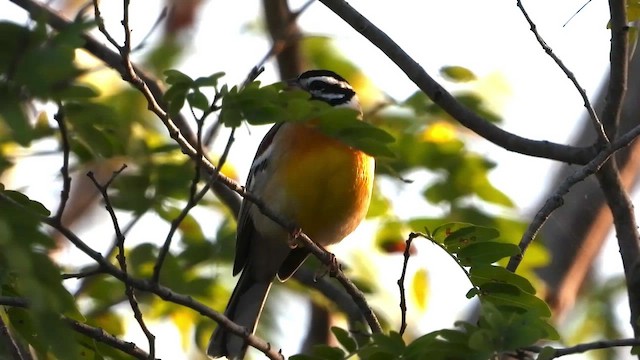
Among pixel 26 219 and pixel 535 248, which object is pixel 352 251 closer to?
pixel 535 248

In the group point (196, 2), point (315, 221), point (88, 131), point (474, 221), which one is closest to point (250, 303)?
point (315, 221)

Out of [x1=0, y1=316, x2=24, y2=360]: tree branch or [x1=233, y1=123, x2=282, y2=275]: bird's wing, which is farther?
[x1=233, y1=123, x2=282, y2=275]: bird's wing

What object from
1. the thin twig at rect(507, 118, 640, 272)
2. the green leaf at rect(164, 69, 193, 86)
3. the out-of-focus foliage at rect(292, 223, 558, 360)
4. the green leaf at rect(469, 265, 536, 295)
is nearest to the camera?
the out-of-focus foliage at rect(292, 223, 558, 360)

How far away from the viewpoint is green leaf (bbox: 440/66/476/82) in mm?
4590

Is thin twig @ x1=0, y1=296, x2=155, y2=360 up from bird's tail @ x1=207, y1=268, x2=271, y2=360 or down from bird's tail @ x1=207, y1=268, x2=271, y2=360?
down

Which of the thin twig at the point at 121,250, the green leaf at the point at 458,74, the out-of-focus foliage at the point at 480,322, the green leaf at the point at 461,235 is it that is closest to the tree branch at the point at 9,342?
the thin twig at the point at 121,250

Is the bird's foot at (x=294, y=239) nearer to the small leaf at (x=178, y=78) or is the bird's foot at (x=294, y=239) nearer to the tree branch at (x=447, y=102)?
the tree branch at (x=447, y=102)

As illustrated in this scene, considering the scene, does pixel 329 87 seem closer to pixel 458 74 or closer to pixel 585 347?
pixel 458 74

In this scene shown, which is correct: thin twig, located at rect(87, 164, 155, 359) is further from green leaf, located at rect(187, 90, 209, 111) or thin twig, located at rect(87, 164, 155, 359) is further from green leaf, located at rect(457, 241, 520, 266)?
green leaf, located at rect(457, 241, 520, 266)

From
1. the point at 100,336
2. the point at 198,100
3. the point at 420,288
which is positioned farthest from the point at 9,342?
the point at 420,288

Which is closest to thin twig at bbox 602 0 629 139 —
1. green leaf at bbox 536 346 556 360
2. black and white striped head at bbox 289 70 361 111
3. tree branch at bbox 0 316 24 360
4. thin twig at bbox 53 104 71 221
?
green leaf at bbox 536 346 556 360

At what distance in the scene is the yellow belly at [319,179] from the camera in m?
4.74

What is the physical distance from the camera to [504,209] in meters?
5.43

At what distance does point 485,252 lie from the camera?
11.4 feet
